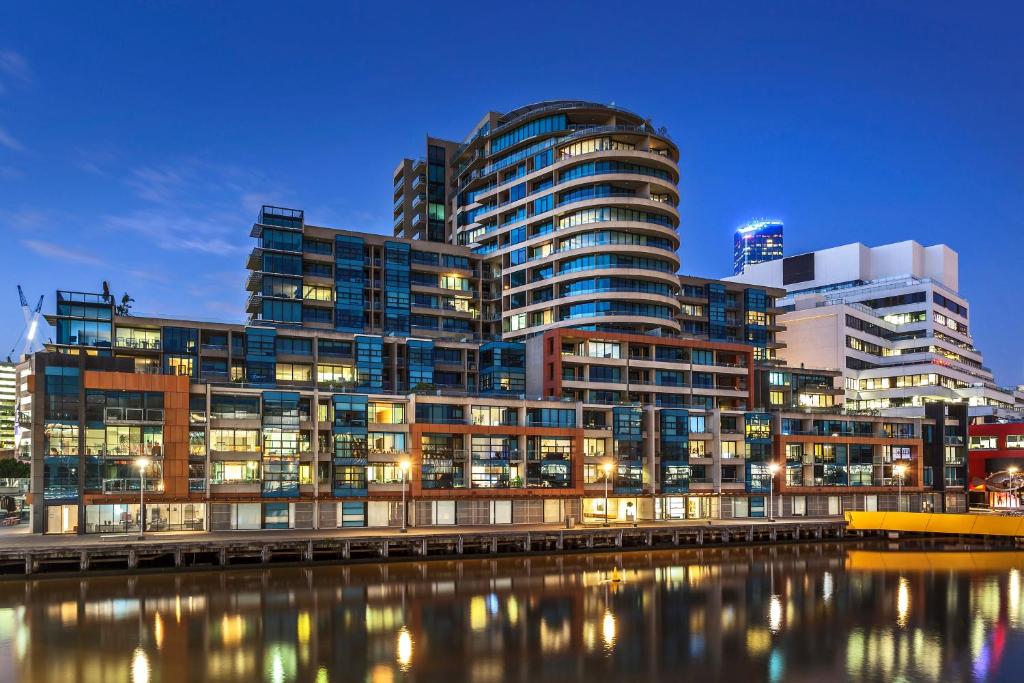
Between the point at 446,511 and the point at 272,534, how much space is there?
68.7ft

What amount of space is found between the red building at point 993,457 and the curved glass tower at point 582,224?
63465 mm

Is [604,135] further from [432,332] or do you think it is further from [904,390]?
[904,390]

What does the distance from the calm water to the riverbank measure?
2.75 metres

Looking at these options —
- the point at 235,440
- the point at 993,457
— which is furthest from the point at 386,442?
the point at 993,457

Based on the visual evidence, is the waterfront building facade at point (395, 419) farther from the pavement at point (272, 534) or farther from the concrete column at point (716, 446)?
the pavement at point (272, 534)

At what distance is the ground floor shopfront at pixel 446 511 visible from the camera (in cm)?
8494

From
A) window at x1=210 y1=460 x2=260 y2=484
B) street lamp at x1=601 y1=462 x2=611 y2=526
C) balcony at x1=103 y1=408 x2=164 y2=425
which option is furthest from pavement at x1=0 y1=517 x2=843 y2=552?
balcony at x1=103 y1=408 x2=164 y2=425

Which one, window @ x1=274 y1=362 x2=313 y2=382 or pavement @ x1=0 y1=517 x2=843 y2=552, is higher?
window @ x1=274 y1=362 x2=313 y2=382

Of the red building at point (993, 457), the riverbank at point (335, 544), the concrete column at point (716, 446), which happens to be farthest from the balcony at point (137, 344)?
the red building at point (993, 457)

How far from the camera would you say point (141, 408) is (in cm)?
8650

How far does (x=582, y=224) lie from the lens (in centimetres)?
13862

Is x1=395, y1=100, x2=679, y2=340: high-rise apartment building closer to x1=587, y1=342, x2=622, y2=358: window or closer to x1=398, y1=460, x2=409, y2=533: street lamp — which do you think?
x1=587, y1=342, x2=622, y2=358: window

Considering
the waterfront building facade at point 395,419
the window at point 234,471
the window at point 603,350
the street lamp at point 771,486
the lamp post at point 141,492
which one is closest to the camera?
the lamp post at point 141,492

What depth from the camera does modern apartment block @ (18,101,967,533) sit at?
87375mm
